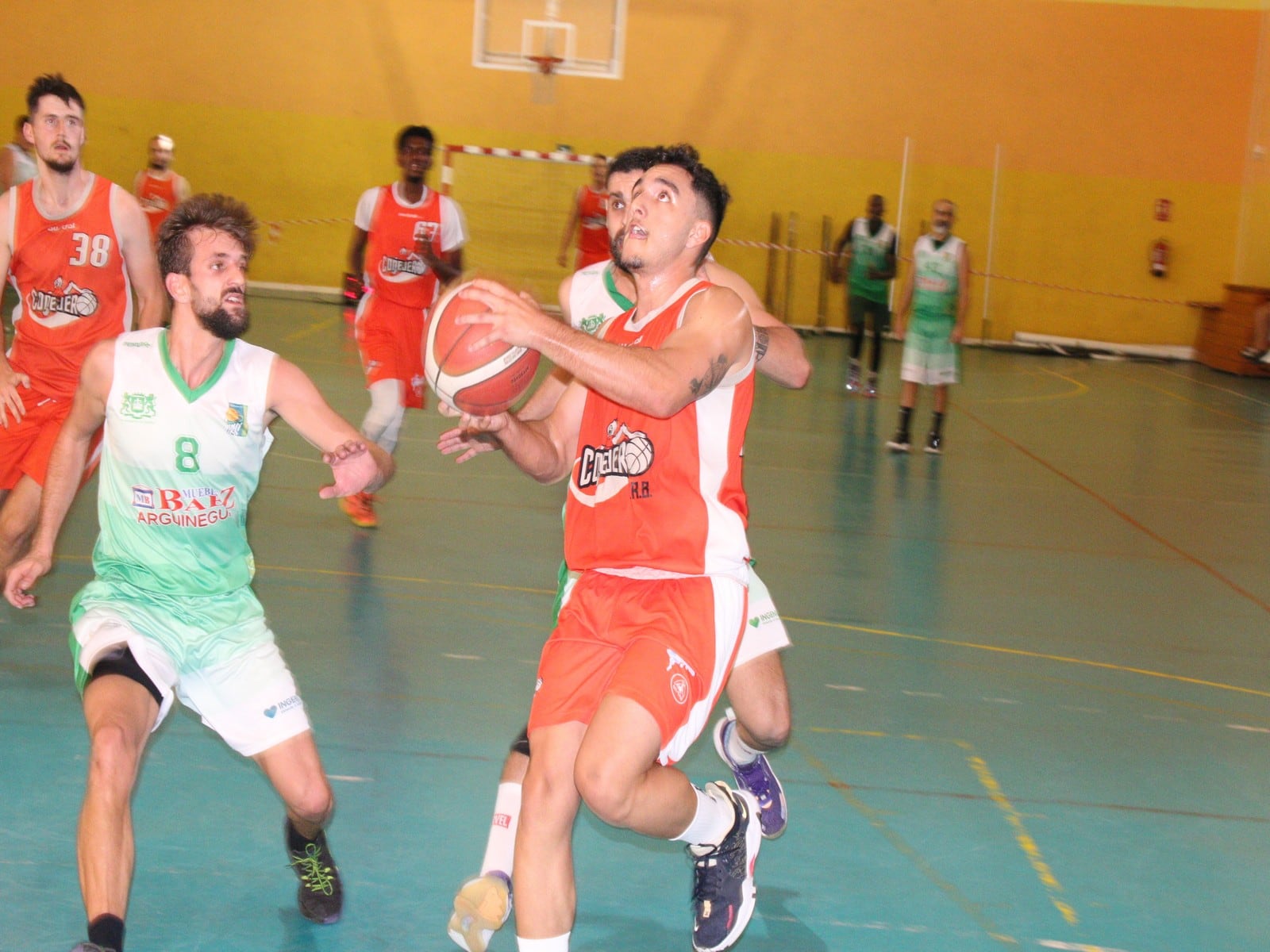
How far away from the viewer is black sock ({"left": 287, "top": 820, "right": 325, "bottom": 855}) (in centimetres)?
337

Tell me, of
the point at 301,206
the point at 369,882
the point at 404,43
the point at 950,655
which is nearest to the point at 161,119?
the point at 301,206

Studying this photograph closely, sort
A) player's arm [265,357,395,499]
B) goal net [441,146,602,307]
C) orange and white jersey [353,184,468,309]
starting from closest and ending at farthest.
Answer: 1. player's arm [265,357,395,499]
2. orange and white jersey [353,184,468,309]
3. goal net [441,146,602,307]

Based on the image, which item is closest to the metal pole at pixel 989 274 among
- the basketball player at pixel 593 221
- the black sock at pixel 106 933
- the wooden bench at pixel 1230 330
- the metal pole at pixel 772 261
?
the wooden bench at pixel 1230 330

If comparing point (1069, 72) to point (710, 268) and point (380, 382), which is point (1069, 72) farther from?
point (710, 268)

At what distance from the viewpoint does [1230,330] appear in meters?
18.1

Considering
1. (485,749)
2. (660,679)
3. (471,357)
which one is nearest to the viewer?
(660,679)

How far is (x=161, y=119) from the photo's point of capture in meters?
19.3

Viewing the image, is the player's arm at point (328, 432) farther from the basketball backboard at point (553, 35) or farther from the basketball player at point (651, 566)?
the basketball backboard at point (553, 35)

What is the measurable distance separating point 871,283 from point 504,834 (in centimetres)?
1132

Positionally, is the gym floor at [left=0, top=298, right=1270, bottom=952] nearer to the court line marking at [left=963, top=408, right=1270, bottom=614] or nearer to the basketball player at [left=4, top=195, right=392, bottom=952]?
the court line marking at [left=963, top=408, right=1270, bottom=614]

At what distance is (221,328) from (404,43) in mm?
16764

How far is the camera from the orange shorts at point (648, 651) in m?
3.06

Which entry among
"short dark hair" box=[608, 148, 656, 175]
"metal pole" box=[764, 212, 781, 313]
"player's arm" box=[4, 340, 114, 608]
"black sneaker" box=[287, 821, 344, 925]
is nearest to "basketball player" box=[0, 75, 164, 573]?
"player's arm" box=[4, 340, 114, 608]

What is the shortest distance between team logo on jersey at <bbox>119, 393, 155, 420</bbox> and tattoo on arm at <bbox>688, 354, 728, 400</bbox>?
134cm
